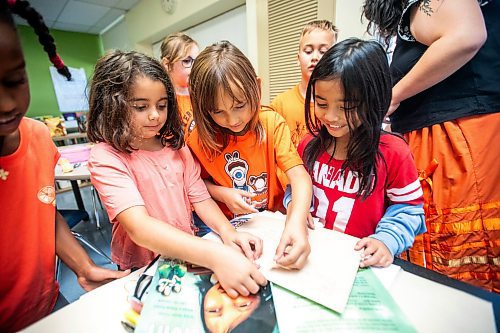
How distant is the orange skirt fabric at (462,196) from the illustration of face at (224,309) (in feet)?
2.26

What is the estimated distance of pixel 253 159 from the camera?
845mm

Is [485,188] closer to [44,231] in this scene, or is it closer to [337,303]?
[337,303]

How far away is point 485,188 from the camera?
71 cm

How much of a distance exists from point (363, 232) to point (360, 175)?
18cm

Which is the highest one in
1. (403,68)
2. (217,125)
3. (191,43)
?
(191,43)

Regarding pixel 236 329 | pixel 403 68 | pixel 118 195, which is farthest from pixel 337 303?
pixel 403 68

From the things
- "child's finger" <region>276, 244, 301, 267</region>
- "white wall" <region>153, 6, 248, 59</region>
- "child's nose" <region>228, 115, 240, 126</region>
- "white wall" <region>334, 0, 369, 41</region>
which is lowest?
"child's finger" <region>276, 244, 301, 267</region>

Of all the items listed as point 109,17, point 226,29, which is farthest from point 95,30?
point 226,29

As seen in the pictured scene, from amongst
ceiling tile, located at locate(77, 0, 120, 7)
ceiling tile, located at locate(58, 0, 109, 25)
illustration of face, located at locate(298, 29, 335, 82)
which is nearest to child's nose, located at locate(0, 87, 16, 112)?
illustration of face, located at locate(298, 29, 335, 82)

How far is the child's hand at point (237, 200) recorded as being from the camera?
74 centimetres

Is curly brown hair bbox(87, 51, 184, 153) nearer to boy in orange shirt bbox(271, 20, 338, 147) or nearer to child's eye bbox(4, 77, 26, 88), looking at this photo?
child's eye bbox(4, 77, 26, 88)

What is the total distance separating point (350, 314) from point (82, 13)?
4.87 metres

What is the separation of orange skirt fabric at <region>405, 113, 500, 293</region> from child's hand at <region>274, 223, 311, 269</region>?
20.3 inches

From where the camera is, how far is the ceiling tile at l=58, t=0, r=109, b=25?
10.8ft
